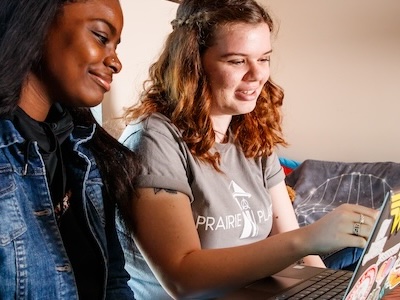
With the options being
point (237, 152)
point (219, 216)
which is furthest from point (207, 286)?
point (237, 152)

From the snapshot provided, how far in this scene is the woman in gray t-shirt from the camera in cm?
101

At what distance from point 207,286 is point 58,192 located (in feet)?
1.05

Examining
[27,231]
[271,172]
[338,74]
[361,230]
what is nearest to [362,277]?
[361,230]

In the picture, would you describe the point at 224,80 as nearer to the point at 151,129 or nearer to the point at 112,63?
the point at 151,129

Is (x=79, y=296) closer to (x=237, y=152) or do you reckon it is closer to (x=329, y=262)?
(x=237, y=152)

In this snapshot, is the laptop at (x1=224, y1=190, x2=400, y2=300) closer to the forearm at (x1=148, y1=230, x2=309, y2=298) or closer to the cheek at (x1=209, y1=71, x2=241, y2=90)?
the forearm at (x1=148, y1=230, x2=309, y2=298)

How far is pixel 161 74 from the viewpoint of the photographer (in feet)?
4.49

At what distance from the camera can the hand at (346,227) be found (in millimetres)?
867

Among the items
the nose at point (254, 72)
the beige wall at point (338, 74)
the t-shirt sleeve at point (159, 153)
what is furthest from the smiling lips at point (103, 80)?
the beige wall at point (338, 74)

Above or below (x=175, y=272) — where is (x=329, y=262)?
below

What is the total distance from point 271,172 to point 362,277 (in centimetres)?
74

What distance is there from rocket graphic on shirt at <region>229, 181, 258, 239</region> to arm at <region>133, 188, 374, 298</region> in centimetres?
17

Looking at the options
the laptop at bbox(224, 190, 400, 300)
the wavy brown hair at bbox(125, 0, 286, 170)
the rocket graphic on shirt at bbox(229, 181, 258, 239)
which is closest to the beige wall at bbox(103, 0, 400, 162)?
the wavy brown hair at bbox(125, 0, 286, 170)

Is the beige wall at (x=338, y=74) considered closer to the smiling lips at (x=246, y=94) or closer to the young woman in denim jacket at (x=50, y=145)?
the smiling lips at (x=246, y=94)
